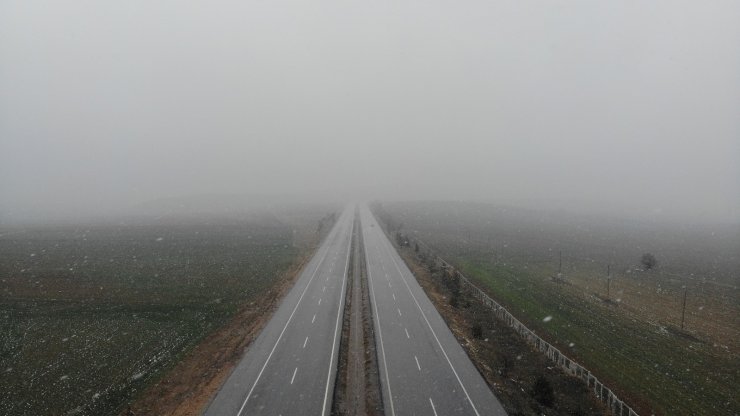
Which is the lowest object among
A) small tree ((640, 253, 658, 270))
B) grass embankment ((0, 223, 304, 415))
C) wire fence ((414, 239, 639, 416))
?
grass embankment ((0, 223, 304, 415))

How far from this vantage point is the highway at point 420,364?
878 inches

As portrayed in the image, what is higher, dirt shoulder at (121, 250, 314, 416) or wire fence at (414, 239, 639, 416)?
wire fence at (414, 239, 639, 416)

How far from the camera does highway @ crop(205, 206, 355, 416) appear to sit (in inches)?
869

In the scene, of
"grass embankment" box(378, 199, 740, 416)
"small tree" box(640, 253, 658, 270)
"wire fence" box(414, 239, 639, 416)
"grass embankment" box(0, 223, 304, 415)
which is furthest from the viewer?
"small tree" box(640, 253, 658, 270)

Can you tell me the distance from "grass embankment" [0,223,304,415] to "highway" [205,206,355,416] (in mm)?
6119

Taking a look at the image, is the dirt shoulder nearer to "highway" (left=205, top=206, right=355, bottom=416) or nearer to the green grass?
"highway" (left=205, top=206, right=355, bottom=416)

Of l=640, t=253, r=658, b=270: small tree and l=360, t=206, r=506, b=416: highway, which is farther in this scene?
l=640, t=253, r=658, b=270: small tree

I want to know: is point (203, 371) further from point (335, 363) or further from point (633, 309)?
point (633, 309)

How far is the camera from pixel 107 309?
39.7 meters

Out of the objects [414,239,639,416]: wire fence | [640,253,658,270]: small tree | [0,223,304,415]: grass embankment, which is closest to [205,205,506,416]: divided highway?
[0,223,304,415]: grass embankment

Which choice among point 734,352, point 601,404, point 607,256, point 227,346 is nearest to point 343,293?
point 227,346

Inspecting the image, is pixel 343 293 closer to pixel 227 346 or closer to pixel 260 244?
pixel 227 346

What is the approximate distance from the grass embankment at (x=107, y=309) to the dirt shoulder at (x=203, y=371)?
1.04m

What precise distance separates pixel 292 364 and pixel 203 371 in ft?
21.5
